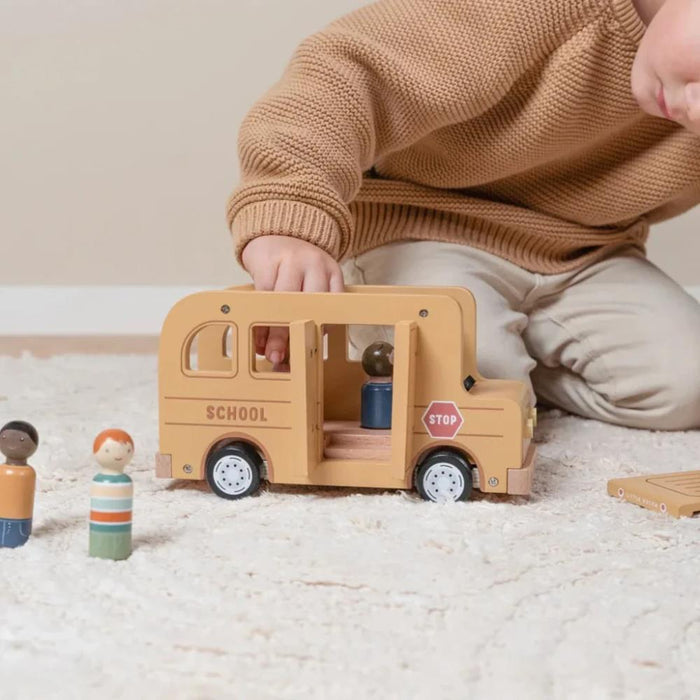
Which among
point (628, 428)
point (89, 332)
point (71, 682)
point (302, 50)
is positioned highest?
point (302, 50)

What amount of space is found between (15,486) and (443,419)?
0.31m

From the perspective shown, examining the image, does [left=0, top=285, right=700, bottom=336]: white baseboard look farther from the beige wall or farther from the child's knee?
the child's knee

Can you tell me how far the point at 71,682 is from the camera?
449mm

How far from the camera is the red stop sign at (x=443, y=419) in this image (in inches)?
29.8

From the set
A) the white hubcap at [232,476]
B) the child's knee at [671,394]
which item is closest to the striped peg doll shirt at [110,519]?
the white hubcap at [232,476]

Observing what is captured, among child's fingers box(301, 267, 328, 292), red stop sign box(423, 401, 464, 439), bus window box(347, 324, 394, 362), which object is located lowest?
red stop sign box(423, 401, 464, 439)

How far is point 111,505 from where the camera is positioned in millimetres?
600

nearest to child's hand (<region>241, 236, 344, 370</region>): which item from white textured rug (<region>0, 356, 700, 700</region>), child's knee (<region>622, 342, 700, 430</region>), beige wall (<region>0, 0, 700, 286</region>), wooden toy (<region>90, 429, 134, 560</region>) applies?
white textured rug (<region>0, 356, 700, 700</region>)

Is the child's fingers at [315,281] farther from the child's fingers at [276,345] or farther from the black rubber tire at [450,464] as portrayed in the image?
the black rubber tire at [450,464]

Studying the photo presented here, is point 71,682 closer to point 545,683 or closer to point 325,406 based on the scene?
point 545,683

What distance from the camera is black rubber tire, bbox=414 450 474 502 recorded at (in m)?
0.75

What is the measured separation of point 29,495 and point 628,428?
725 millimetres

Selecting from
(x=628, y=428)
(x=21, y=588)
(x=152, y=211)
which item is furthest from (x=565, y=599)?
(x=152, y=211)

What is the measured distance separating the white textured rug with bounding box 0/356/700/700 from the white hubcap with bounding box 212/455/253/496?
0.02m
